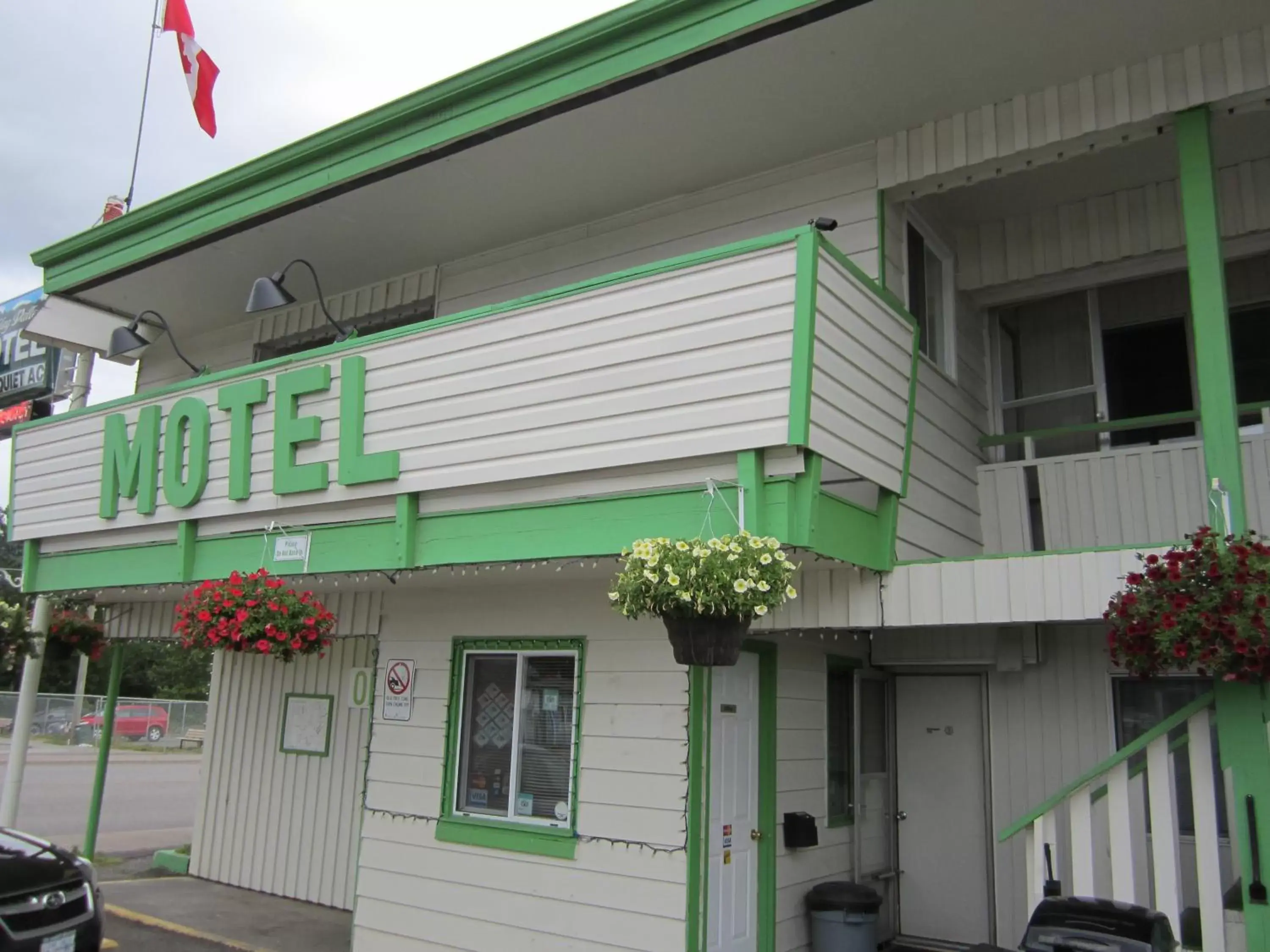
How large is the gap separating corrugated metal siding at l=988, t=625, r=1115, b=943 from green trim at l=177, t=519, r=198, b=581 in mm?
6498

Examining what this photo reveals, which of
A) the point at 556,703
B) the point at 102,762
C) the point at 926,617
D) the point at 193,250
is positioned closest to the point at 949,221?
the point at 926,617

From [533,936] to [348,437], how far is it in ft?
12.1

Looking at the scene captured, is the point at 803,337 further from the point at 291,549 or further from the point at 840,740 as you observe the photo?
the point at 291,549

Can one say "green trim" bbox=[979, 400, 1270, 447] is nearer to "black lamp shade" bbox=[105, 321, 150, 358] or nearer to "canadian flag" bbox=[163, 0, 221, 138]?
"black lamp shade" bbox=[105, 321, 150, 358]

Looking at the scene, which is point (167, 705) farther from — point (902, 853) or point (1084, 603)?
point (1084, 603)

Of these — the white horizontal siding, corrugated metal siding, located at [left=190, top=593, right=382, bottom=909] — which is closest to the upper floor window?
corrugated metal siding, located at [left=190, top=593, right=382, bottom=909]

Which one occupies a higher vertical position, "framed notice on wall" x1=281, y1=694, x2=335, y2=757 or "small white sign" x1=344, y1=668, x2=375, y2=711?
"small white sign" x1=344, y1=668, x2=375, y2=711

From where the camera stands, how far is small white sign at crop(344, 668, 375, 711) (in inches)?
399

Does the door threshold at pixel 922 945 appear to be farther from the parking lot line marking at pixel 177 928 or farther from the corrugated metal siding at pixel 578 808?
the parking lot line marking at pixel 177 928

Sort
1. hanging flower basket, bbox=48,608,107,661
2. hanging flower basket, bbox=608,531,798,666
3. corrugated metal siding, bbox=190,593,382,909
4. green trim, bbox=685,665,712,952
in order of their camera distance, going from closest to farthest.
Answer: hanging flower basket, bbox=608,531,798,666 < green trim, bbox=685,665,712,952 < corrugated metal siding, bbox=190,593,382,909 < hanging flower basket, bbox=48,608,107,661

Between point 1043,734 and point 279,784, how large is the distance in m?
7.28

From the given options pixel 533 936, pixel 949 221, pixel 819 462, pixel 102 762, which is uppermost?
pixel 949 221

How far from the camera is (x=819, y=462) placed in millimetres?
5703

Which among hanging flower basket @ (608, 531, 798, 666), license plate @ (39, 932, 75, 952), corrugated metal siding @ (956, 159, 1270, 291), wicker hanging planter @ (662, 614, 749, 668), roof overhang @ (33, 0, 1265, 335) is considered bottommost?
license plate @ (39, 932, 75, 952)
